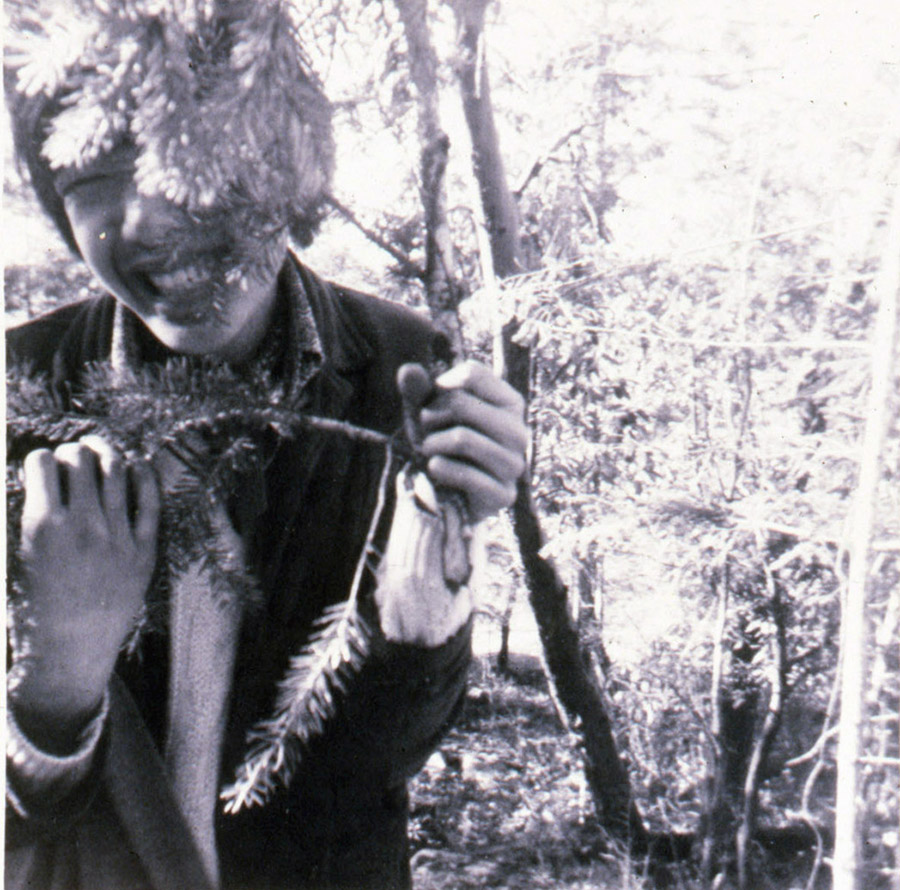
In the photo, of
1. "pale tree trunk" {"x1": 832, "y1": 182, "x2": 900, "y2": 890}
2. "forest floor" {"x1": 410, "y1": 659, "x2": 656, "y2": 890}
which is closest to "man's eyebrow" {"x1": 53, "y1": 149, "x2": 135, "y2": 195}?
"pale tree trunk" {"x1": 832, "y1": 182, "x2": 900, "y2": 890}

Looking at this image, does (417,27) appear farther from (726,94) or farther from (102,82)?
(726,94)

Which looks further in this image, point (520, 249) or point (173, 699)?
point (520, 249)

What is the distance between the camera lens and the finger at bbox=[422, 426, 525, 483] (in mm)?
370

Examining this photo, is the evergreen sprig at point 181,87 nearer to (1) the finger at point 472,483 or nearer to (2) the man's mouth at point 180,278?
(2) the man's mouth at point 180,278

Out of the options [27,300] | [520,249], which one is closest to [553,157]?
[520,249]

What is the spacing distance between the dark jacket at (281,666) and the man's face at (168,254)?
58mm

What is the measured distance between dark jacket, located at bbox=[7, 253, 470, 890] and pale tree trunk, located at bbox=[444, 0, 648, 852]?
0.79ft

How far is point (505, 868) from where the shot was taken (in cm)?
92

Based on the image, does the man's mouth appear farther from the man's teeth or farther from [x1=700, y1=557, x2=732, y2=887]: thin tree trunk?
[x1=700, y1=557, x2=732, y2=887]: thin tree trunk

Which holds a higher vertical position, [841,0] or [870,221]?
[841,0]

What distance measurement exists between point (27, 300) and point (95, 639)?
0.26m

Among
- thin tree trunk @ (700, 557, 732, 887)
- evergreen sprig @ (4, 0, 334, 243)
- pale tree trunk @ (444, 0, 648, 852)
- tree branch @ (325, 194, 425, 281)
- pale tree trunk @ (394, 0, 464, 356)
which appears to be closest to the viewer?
evergreen sprig @ (4, 0, 334, 243)

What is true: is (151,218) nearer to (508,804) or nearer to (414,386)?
(414,386)

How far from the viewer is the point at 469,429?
37cm
